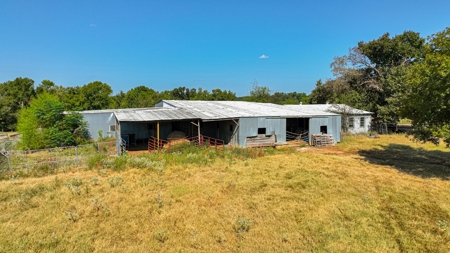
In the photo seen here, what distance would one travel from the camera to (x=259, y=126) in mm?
20156

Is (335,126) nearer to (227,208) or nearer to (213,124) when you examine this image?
(213,124)

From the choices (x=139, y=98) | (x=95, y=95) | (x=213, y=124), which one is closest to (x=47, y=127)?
(x=213, y=124)

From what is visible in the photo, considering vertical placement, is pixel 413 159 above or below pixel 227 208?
above

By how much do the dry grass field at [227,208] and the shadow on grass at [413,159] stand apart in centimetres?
18

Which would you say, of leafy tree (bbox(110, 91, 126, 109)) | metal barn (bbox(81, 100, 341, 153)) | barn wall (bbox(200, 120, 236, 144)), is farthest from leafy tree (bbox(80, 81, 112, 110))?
barn wall (bbox(200, 120, 236, 144))

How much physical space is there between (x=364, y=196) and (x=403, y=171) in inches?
225

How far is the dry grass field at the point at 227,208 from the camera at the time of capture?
6184mm

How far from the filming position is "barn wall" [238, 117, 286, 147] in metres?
19.5

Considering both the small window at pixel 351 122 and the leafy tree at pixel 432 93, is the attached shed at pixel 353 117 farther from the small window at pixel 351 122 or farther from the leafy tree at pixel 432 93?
the leafy tree at pixel 432 93

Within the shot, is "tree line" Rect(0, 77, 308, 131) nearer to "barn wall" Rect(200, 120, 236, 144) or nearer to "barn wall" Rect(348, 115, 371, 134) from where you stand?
"barn wall" Rect(200, 120, 236, 144)

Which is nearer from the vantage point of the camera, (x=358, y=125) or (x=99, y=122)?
(x=99, y=122)

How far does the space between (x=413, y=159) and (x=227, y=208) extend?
14476mm

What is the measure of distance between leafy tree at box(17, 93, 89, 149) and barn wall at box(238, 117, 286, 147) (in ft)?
47.8

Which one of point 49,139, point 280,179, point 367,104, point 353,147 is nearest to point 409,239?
point 280,179
